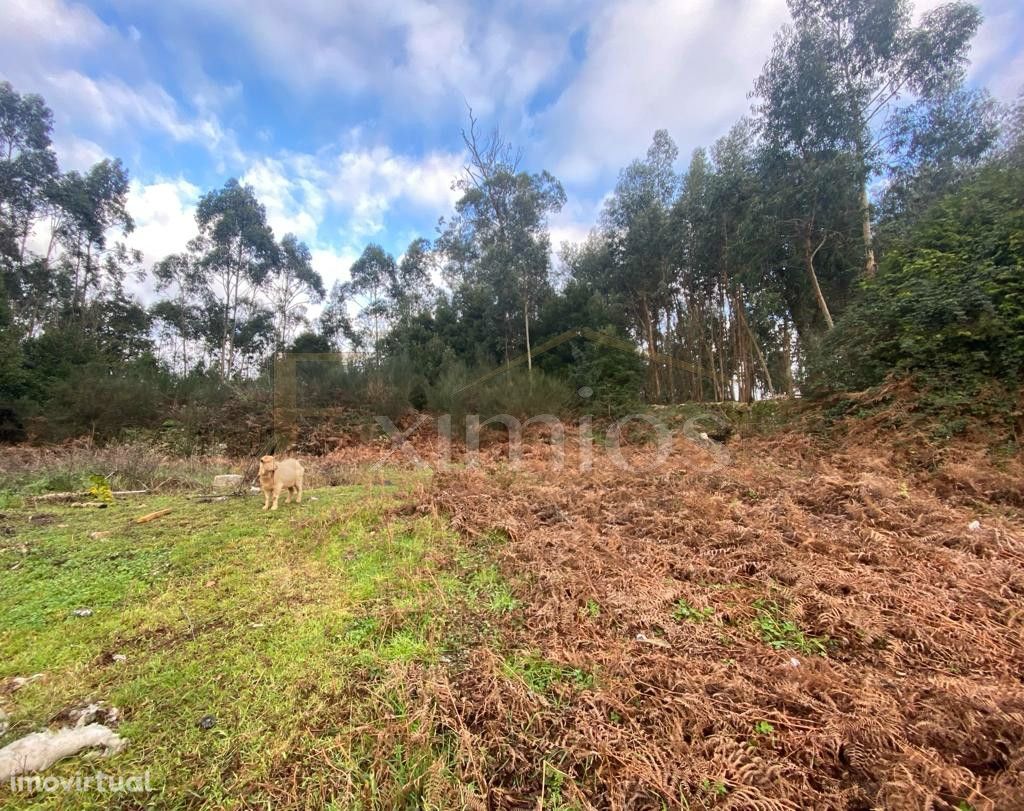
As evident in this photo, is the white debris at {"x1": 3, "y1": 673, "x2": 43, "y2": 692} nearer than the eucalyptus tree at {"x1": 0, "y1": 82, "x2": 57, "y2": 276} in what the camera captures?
Yes

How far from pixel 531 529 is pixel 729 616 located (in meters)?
1.47

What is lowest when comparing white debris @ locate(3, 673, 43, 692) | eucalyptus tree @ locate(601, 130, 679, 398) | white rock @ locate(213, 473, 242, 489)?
white debris @ locate(3, 673, 43, 692)

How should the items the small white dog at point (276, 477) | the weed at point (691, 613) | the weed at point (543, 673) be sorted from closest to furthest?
1. the weed at point (543, 673)
2. the weed at point (691, 613)
3. the small white dog at point (276, 477)

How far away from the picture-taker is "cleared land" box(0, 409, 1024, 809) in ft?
3.60

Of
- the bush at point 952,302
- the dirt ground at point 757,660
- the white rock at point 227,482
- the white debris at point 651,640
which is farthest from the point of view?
the bush at point 952,302

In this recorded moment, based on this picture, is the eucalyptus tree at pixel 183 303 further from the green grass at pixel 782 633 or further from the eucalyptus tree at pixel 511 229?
the green grass at pixel 782 633

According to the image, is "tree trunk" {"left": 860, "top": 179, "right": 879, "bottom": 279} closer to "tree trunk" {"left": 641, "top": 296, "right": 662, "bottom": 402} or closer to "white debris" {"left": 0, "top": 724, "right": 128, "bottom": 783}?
"tree trunk" {"left": 641, "top": 296, "right": 662, "bottom": 402}

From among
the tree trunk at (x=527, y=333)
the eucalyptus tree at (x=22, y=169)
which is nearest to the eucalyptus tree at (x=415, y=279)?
the tree trunk at (x=527, y=333)

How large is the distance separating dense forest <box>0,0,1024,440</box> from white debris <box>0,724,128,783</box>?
8.39 meters

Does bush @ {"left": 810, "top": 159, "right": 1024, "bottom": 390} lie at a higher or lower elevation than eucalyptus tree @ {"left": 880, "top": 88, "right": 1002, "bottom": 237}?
lower

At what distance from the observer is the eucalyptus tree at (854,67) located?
28.2ft

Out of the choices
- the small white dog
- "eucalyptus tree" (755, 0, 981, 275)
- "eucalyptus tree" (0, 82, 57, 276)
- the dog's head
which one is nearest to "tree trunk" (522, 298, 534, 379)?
"eucalyptus tree" (755, 0, 981, 275)

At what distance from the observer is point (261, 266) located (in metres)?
17.4

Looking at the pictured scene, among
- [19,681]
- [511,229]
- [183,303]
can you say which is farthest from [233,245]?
[19,681]
